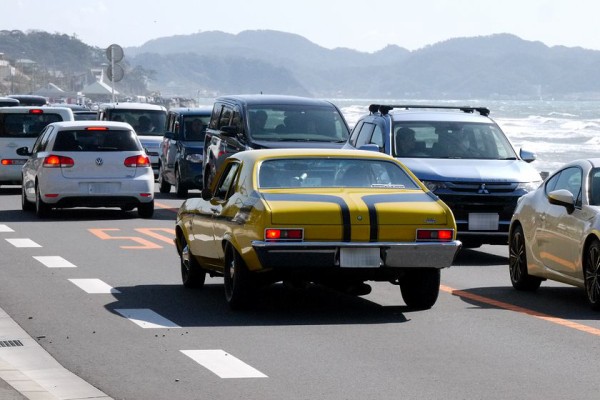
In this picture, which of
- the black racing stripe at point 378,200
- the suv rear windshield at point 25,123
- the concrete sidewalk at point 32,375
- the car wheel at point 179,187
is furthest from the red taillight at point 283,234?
the suv rear windshield at point 25,123

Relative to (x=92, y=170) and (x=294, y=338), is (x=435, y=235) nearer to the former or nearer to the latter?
(x=294, y=338)

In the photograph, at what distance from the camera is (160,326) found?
12.1m

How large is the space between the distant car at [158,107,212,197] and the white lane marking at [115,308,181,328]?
1779 cm

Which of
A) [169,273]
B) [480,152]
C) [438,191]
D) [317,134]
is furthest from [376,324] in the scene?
[317,134]

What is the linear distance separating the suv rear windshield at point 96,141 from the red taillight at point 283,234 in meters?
13.3

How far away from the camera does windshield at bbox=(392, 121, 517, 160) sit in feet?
65.4

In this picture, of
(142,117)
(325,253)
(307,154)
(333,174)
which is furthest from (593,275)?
(142,117)

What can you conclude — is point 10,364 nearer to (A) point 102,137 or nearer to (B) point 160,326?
(B) point 160,326

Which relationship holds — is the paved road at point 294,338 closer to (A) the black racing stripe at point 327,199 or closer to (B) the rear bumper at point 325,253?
(B) the rear bumper at point 325,253

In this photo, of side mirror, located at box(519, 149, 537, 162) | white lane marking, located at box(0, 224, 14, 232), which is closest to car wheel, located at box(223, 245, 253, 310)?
side mirror, located at box(519, 149, 537, 162)

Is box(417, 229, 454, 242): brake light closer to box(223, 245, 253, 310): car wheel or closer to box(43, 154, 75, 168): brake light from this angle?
box(223, 245, 253, 310): car wheel

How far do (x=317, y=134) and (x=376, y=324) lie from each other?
1256 centimetres

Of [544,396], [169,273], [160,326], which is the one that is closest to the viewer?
[544,396]

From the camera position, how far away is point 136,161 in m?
25.2
